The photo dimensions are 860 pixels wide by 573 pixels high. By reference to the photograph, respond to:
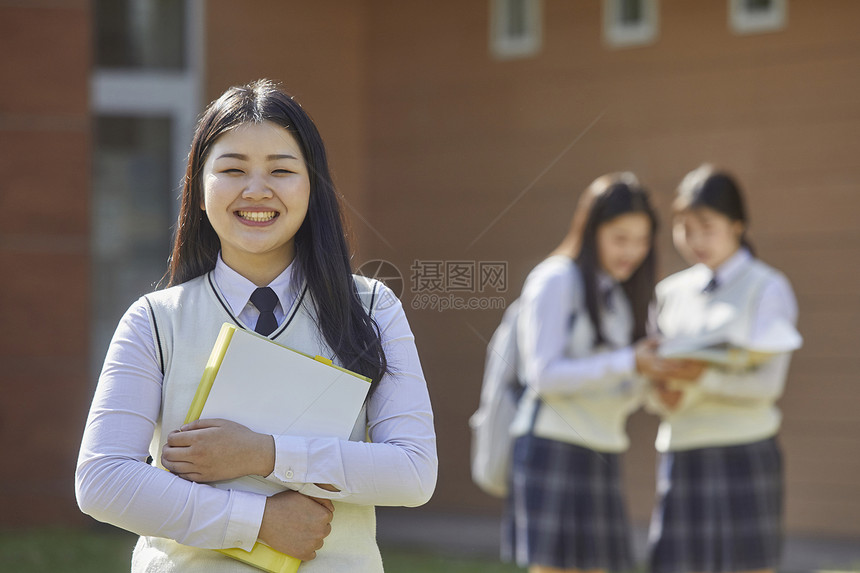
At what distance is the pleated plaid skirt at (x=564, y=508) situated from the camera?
290cm

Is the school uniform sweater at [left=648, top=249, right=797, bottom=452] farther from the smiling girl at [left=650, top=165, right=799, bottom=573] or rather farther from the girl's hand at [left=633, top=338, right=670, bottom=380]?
the girl's hand at [left=633, top=338, right=670, bottom=380]

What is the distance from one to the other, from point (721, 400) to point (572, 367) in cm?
55

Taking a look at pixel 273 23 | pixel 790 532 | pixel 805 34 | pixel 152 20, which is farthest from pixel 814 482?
pixel 152 20

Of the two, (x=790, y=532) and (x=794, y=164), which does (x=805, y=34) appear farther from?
(x=790, y=532)

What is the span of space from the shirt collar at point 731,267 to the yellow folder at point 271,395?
204cm

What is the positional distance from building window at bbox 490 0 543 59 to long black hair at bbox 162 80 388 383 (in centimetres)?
408

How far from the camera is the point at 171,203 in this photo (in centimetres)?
545

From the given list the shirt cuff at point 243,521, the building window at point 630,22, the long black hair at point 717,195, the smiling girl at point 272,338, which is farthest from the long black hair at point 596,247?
the building window at point 630,22

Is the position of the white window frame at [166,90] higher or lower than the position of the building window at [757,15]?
lower

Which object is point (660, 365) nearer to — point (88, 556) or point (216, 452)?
point (216, 452)

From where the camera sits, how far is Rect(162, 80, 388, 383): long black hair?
149 cm

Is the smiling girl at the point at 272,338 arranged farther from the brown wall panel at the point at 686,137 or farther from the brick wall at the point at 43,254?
the brick wall at the point at 43,254

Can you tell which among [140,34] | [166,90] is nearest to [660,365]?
[166,90]

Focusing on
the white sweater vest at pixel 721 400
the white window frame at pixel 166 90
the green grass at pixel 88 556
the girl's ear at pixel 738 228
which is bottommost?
the green grass at pixel 88 556
